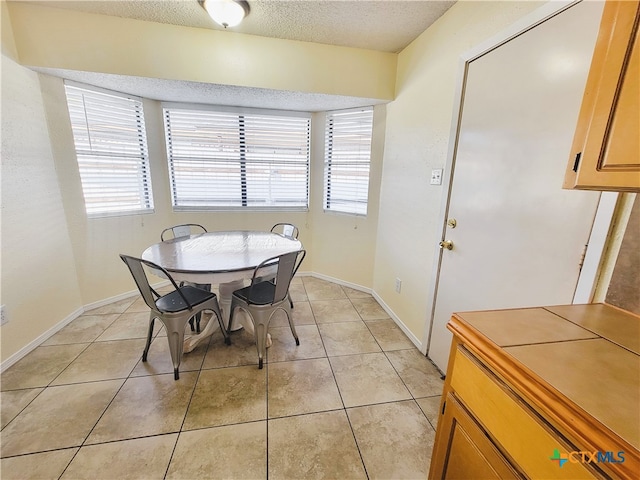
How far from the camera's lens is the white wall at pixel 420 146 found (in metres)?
1.56

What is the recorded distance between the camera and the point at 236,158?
310 centimetres

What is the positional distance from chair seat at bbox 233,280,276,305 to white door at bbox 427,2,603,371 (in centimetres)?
126

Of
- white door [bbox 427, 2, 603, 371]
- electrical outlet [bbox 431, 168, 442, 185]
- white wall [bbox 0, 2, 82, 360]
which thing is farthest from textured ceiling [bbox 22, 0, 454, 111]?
electrical outlet [bbox 431, 168, 442, 185]

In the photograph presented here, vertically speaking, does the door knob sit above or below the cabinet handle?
below

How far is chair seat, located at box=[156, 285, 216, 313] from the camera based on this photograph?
168cm

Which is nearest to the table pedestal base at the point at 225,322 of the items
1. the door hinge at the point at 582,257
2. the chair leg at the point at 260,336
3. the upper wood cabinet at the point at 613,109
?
the chair leg at the point at 260,336

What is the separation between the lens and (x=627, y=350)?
663 mm

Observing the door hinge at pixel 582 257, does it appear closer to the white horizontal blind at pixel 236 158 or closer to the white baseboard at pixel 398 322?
the white baseboard at pixel 398 322

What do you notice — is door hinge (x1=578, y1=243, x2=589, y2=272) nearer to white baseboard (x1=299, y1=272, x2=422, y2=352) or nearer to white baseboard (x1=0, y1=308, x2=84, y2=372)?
white baseboard (x1=299, y1=272, x2=422, y2=352)

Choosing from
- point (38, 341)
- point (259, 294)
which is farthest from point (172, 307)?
point (38, 341)

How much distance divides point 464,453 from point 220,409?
4.23ft

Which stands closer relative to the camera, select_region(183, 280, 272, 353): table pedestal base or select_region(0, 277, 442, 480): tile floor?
select_region(0, 277, 442, 480): tile floor

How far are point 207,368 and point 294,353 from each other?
624 mm

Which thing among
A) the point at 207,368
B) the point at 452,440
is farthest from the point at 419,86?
the point at 207,368
